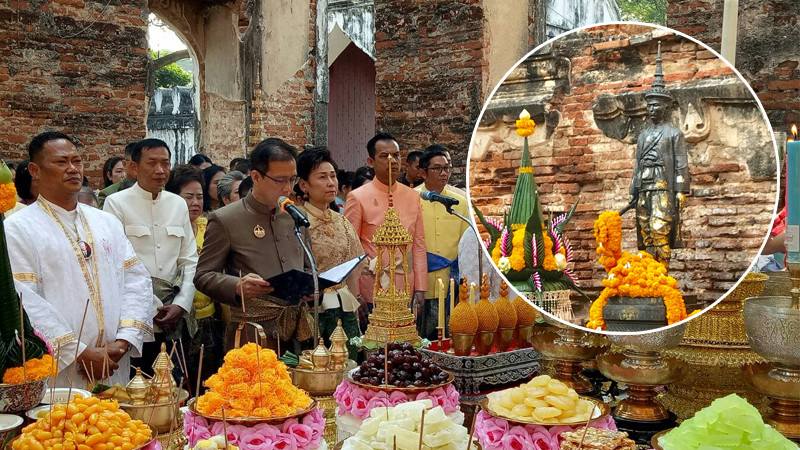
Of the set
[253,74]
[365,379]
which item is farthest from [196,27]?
[365,379]

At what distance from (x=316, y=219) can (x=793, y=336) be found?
232 cm

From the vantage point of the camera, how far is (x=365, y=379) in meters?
2.02

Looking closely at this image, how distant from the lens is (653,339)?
1925mm

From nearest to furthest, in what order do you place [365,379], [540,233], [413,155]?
[540,233] < [365,379] < [413,155]

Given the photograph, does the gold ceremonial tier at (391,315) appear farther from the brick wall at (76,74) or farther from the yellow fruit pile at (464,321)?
the brick wall at (76,74)

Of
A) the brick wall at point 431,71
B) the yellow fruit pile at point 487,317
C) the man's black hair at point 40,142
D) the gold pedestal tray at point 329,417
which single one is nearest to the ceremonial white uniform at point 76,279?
the man's black hair at point 40,142

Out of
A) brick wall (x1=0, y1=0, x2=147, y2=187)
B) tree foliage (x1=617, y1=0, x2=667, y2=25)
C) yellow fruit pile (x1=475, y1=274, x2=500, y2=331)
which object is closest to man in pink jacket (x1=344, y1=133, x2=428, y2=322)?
yellow fruit pile (x1=475, y1=274, x2=500, y2=331)

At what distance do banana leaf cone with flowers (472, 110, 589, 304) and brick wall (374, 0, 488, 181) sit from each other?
481 centimetres

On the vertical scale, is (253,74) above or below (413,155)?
above

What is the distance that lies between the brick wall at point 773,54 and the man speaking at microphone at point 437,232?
1.94 metres

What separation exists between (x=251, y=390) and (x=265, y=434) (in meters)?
0.11

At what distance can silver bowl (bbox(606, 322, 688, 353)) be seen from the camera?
1.86 meters

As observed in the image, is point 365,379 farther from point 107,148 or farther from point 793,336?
point 107,148

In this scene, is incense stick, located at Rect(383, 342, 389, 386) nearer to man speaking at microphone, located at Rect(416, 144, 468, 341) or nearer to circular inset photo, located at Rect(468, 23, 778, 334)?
circular inset photo, located at Rect(468, 23, 778, 334)
